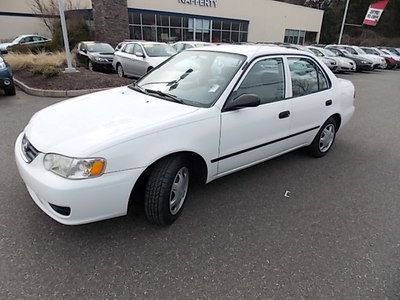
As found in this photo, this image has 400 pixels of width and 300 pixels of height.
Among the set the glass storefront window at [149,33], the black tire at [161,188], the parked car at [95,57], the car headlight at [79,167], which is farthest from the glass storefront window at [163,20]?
the car headlight at [79,167]

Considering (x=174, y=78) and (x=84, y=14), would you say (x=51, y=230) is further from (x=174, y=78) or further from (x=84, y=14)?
(x=84, y=14)

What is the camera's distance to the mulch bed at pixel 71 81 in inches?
371

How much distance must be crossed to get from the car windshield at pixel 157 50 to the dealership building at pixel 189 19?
39.8 ft

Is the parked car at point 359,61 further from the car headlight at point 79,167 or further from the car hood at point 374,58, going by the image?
the car headlight at point 79,167

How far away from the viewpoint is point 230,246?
9.05 ft

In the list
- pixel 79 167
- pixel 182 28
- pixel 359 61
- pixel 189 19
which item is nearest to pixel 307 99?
pixel 79 167

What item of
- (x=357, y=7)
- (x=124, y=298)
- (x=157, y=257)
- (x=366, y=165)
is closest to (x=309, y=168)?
(x=366, y=165)

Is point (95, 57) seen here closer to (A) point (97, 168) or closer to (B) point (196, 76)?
(B) point (196, 76)

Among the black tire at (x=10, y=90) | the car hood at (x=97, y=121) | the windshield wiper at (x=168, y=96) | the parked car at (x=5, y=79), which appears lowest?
the black tire at (x=10, y=90)

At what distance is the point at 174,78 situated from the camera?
367cm

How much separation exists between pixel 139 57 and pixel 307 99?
8.64m

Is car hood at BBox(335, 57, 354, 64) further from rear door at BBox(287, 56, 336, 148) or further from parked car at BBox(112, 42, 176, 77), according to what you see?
rear door at BBox(287, 56, 336, 148)

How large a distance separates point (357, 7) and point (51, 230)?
210 feet

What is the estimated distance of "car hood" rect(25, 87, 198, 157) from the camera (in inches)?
98.1
